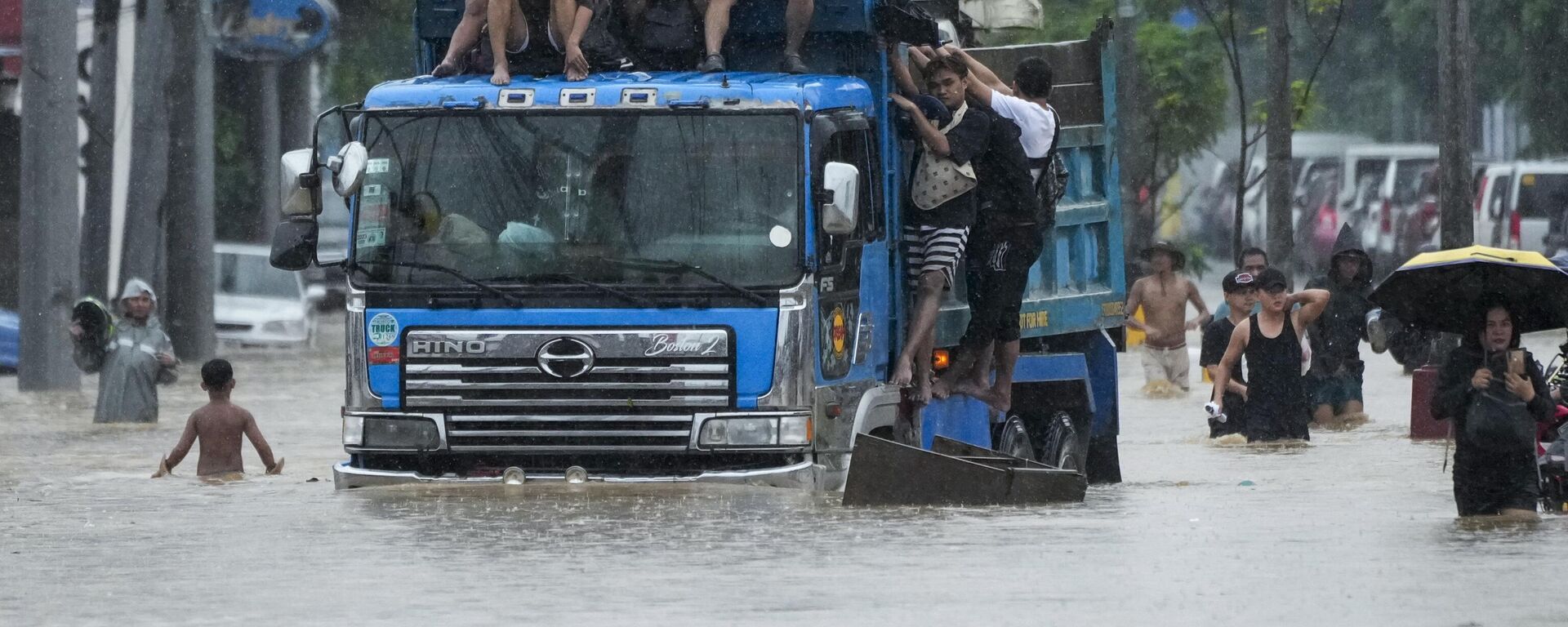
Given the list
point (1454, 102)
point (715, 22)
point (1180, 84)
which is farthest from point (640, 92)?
point (1180, 84)

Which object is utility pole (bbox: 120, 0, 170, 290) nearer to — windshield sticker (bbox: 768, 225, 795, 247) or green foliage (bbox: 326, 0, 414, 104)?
green foliage (bbox: 326, 0, 414, 104)

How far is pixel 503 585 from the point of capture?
355 inches

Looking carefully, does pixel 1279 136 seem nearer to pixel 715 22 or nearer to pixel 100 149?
pixel 100 149

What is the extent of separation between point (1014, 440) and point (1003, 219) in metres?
1.69

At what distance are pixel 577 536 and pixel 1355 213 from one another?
41.9 metres

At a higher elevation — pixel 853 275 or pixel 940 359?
pixel 853 275

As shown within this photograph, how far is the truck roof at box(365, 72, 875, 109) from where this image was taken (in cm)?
1105

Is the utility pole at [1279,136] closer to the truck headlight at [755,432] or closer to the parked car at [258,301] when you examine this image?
the truck headlight at [755,432]

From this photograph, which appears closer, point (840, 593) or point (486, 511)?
point (840, 593)

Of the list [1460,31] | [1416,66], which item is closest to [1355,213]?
[1416,66]

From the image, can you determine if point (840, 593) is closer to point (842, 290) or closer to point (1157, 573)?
point (1157, 573)

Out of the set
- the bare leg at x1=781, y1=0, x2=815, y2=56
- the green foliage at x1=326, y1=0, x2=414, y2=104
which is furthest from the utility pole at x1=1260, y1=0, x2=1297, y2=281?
the green foliage at x1=326, y1=0, x2=414, y2=104

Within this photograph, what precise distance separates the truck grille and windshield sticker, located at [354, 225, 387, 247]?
42 centimetres

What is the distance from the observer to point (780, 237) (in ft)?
35.9
